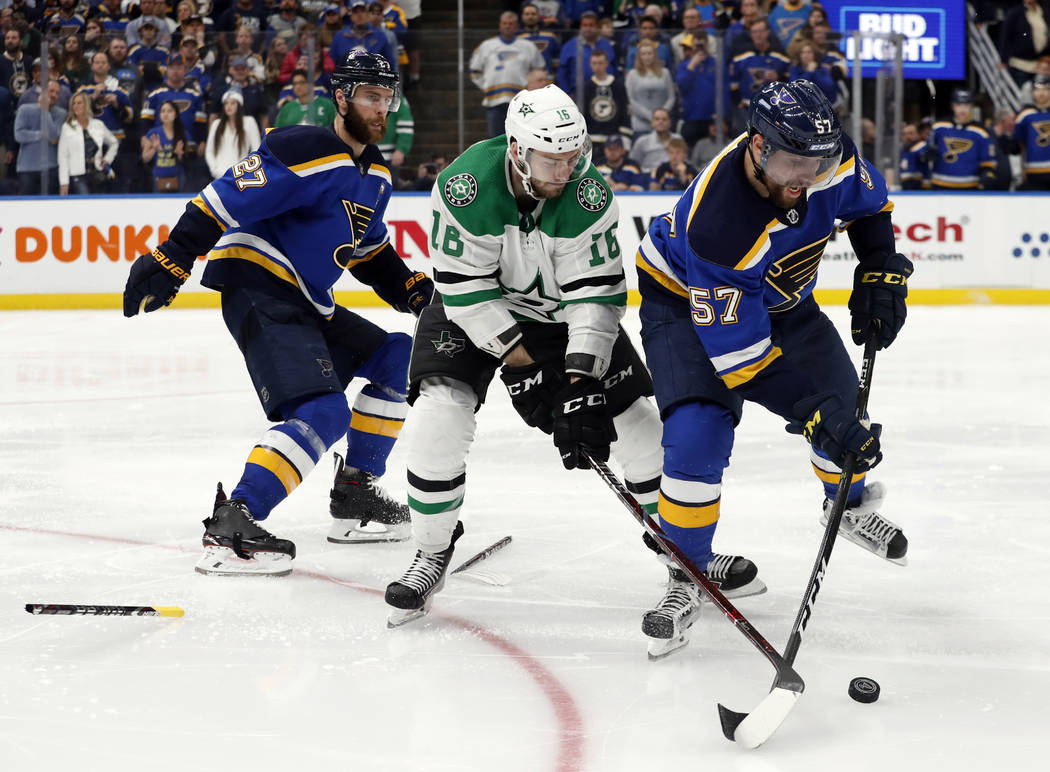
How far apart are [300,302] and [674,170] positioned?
5641mm

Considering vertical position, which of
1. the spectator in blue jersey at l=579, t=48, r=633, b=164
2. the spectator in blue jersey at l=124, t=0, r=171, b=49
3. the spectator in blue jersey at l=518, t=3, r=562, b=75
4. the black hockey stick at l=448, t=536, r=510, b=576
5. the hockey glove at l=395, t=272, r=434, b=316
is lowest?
the black hockey stick at l=448, t=536, r=510, b=576

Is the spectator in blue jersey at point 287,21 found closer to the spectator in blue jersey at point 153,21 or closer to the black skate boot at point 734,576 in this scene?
the spectator in blue jersey at point 153,21

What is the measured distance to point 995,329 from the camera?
7.12 m

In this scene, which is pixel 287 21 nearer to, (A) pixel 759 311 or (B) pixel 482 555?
(B) pixel 482 555

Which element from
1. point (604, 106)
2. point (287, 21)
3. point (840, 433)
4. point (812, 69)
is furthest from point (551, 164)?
point (287, 21)

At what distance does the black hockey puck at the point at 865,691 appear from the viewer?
2096 millimetres

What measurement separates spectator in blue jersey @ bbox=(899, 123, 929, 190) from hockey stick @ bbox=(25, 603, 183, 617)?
7.10m

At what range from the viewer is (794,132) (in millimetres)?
2271

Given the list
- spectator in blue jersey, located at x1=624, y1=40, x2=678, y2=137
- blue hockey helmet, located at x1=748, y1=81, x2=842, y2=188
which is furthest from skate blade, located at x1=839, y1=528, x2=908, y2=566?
spectator in blue jersey, located at x1=624, y1=40, x2=678, y2=137

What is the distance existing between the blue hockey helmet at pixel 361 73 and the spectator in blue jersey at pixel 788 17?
19.9 ft

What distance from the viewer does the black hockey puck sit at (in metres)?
2.10

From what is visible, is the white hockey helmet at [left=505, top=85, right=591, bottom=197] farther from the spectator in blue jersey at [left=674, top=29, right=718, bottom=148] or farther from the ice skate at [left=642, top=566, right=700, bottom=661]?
the spectator in blue jersey at [left=674, top=29, right=718, bottom=148]

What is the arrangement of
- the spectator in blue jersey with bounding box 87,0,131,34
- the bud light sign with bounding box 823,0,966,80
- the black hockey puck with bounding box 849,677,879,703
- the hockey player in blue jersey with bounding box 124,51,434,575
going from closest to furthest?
the black hockey puck with bounding box 849,677,879,703 → the hockey player in blue jersey with bounding box 124,51,434,575 → the spectator in blue jersey with bounding box 87,0,131,34 → the bud light sign with bounding box 823,0,966,80

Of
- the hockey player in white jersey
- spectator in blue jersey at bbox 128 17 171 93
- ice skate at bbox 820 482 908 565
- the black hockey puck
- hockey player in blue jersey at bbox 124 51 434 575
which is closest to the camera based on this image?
the black hockey puck
